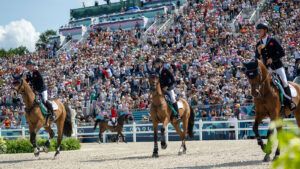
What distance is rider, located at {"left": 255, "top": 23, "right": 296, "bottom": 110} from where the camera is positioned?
10906 mm

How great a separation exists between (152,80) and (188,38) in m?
25.5

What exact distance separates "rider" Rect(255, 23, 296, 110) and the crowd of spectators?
15.5 metres

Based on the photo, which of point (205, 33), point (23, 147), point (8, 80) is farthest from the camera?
point (8, 80)

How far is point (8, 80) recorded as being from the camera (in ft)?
152

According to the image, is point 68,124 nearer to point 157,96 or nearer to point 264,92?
point 157,96

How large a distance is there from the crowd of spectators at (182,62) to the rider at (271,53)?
15540mm

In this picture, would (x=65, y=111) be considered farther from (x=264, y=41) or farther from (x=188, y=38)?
(x=188, y=38)

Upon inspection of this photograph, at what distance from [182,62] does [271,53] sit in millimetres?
23589

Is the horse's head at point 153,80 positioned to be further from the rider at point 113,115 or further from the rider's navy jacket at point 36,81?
the rider at point 113,115

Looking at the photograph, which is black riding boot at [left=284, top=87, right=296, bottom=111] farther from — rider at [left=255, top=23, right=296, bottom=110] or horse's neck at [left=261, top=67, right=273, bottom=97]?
horse's neck at [left=261, top=67, right=273, bottom=97]

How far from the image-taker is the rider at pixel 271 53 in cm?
1091

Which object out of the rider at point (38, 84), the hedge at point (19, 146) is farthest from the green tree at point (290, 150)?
the hedge at point (19, 146)

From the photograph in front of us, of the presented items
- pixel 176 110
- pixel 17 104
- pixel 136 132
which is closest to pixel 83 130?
pixel 136 132

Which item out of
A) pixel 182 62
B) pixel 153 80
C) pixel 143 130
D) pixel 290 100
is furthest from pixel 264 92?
pixel 182 62
